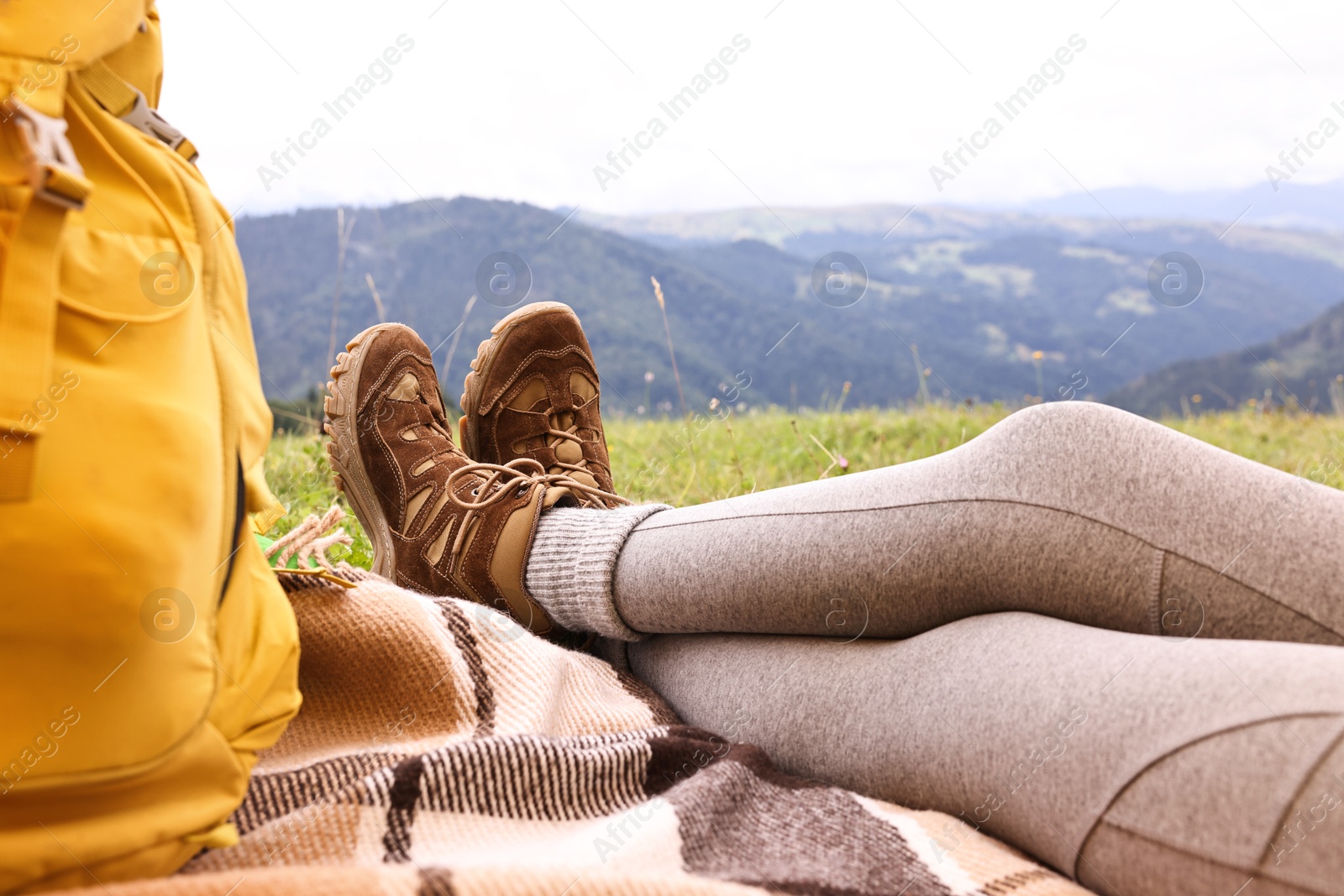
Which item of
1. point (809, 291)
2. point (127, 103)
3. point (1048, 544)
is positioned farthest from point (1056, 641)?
point (809, 291)

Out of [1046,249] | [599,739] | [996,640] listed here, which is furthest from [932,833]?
[1046,249]

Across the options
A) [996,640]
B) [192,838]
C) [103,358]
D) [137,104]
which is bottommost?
[192,838]

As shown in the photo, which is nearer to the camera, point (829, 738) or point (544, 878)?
point (544, 878)

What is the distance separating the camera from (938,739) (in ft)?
2.80

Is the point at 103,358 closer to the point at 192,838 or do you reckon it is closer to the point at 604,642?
the point at 192,838

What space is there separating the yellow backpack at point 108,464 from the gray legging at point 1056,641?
0.61 m

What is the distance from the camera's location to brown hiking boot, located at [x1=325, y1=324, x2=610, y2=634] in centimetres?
135

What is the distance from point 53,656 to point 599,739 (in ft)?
1.71

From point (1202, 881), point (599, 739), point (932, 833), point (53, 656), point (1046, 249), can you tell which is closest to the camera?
point (53, 656)

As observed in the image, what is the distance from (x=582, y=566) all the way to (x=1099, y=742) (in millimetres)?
695

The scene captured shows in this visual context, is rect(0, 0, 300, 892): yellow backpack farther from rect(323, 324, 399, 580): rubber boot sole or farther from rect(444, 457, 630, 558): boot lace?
rect(323, 324, 399, 580): rubber boot sole

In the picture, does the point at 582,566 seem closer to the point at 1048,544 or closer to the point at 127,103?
the point at 1048,544

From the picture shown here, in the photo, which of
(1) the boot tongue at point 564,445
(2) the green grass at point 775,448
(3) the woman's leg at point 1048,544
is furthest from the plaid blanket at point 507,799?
(2) the green grass at point 775,448

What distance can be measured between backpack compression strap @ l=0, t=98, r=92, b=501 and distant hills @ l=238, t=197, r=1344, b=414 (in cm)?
3617
